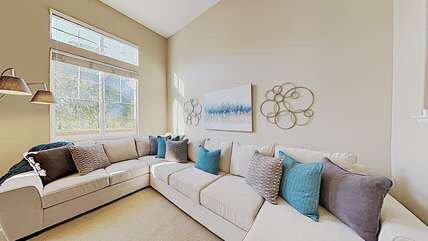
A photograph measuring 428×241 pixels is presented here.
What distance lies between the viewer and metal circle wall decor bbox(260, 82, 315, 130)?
7.14 feet

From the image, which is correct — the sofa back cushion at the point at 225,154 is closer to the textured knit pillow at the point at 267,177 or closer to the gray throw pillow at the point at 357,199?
→ the textured knit pillow at the point at 267,177

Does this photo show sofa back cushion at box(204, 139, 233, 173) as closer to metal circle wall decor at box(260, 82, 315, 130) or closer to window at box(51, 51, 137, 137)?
metal circle wall decor at box(260, 82, 315, 130)

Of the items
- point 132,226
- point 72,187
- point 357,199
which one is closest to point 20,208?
point 72,187

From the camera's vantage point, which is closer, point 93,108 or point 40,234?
point 40,234

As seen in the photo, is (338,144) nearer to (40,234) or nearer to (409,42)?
(409,42)

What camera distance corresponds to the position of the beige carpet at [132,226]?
178 cm

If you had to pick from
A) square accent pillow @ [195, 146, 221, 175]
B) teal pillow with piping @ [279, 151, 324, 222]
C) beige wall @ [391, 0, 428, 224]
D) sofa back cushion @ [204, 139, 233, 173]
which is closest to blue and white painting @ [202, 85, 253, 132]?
sofa back cushion @ [204, 139, 233, 173]

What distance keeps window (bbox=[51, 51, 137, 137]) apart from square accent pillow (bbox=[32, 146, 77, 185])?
0.80m

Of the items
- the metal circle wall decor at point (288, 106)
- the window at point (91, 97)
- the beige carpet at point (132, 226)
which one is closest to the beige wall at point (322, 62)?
the metal circle wall decor at point (288, 106)

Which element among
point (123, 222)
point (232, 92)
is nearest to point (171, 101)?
point (232, 92)

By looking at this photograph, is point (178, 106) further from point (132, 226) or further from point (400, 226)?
point (400, 226)

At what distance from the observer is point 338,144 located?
6.46 ft

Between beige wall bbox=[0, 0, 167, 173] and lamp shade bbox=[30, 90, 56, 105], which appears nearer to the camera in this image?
lamp shade bbox=[30, 90, 56, 105]

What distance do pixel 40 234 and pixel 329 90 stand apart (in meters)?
3.53
